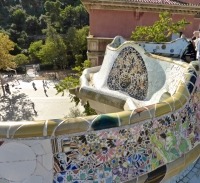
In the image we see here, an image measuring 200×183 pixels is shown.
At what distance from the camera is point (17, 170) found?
2236 mm

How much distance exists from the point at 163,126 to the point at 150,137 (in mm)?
219

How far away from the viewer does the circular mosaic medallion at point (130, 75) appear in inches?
188

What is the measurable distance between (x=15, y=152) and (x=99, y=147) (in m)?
0.85

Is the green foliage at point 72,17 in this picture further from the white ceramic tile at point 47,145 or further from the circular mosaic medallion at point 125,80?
the white ceramic tile at point 47,145

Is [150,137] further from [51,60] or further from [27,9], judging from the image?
[27,9]

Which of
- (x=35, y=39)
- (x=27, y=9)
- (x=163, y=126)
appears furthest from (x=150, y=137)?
(x=27, y=9)

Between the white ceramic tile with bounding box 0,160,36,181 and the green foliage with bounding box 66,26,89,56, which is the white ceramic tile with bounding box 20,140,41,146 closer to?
the white ceramic tile with bounding box 0,160,36,181

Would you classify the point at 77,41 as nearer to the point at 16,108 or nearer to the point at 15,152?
the point at 16,108

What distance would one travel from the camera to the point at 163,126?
267cm

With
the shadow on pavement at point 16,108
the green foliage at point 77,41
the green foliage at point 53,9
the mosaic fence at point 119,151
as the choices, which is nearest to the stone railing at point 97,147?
the mosaic fence at point 119,151

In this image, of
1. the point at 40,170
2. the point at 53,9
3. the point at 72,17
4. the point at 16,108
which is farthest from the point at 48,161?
the point at 72,17

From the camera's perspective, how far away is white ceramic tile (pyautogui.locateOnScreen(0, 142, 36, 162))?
7.09 ft

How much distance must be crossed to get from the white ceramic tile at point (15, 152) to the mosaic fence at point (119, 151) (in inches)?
10.2

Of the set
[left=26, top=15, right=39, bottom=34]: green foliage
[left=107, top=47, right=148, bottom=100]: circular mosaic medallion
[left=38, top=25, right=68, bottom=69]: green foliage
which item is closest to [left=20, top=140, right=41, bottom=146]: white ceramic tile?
[left=107, top=47, right=148, bottom=100]: circular mosaic medallion
